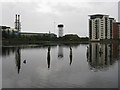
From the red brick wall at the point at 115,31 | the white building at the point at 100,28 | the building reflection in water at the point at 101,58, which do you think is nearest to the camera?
the building reflection in water at the point at 101,58

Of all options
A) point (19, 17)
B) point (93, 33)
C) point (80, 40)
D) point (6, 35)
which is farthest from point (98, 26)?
point (6, 35)

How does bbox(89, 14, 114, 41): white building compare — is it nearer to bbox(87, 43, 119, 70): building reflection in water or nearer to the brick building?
the brick building

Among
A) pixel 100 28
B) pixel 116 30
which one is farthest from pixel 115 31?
pixel 100 28

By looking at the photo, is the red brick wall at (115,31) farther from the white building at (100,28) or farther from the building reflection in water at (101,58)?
the building reflection in water at (101,58)

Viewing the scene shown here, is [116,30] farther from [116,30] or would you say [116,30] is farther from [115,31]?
[115,31]

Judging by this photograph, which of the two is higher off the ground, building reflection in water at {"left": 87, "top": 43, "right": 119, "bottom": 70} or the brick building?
the brick building

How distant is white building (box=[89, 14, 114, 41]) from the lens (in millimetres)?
124812

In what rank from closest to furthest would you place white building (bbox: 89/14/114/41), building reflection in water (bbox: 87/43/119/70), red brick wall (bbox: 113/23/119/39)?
building reflection in water (bbox: 87/43/119/70) → white building (bbox: 89/14/114/41) → red brick wall (bbox: 113/23/119/39)

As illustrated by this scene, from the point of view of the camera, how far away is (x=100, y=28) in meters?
125

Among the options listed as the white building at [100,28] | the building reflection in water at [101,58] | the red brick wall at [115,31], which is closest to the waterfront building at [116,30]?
the red brick wall at [115,31]

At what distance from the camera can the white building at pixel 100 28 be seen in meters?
125

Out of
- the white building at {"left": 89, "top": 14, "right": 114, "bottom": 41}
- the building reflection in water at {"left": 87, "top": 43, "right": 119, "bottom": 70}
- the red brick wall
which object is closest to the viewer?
the building reflection in water at {"left": 87, "top": 43, "right": 119, "bottom": 70}

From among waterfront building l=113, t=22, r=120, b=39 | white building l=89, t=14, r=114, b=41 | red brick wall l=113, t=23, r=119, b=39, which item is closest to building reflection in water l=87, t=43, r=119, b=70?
white building l=89, t=14, r=114, b=41

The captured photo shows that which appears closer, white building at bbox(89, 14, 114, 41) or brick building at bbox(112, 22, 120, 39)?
white building at bbox(89, 14, 114, 41)
